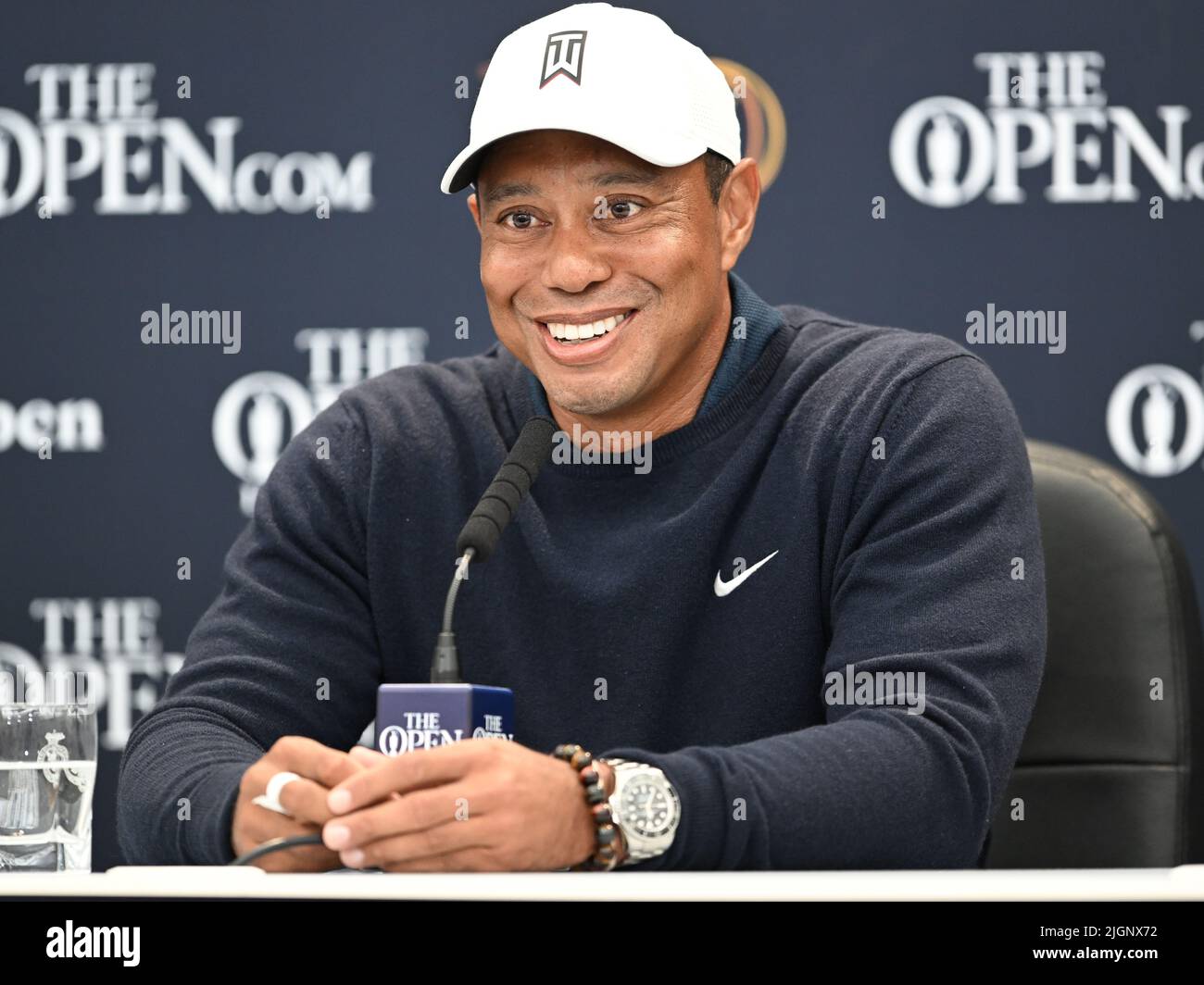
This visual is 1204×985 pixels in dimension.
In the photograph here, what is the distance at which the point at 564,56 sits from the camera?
1.66 metres

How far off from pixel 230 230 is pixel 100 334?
30cm

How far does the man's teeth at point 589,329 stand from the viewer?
178 centimetres

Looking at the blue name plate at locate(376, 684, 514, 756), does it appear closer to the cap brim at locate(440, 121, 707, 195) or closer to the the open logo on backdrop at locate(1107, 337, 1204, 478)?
the cap brim at locate(440, 121, 707, 195)

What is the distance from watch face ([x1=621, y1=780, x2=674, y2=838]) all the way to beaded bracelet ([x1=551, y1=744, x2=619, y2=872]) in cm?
1

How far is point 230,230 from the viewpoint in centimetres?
280

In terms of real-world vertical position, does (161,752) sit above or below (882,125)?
below

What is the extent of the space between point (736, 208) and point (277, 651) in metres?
0.74

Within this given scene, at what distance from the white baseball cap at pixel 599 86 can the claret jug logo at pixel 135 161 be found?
44.9 inches

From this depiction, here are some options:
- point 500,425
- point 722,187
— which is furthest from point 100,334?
point 722,187

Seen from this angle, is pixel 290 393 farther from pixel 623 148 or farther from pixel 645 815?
pixel 645 815

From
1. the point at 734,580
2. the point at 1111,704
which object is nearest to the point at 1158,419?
the point at 1111,704

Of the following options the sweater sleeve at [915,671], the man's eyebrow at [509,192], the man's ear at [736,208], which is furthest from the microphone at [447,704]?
the man's ear at [736,208]

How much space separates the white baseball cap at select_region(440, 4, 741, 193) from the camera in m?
1.63
